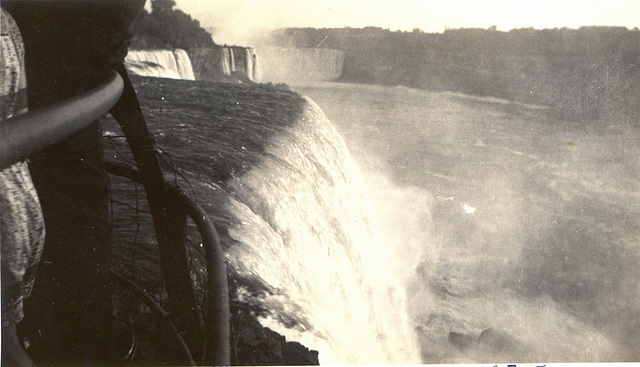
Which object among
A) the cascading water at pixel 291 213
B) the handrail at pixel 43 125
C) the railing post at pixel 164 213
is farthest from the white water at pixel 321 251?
the handrail at pixel 43 125

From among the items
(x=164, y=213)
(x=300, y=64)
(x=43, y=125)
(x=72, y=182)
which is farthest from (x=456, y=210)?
(x=43, y=125)

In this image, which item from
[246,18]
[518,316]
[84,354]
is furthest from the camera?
[518,316]

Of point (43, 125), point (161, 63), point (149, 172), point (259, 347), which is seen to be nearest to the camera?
point (43, 125)

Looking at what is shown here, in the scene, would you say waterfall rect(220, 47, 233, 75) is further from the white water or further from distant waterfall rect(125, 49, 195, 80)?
the white water

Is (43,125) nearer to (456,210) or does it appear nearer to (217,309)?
(217,309)

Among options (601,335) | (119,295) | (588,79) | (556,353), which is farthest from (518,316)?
(119,295)

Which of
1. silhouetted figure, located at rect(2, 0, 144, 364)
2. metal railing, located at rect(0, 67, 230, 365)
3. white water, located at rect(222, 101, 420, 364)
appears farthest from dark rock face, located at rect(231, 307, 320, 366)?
silhouetted figure, located at rect(2, 0, 144, 364)

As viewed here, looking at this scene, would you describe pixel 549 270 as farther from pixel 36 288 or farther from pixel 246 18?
pixel 36 288
